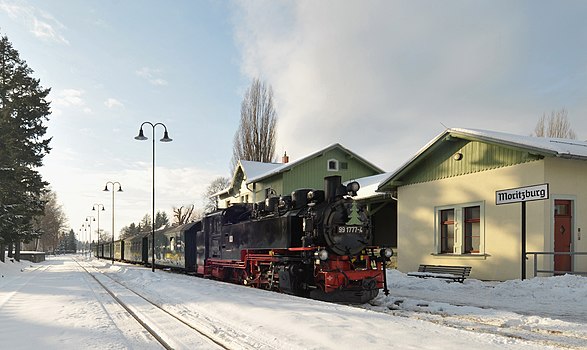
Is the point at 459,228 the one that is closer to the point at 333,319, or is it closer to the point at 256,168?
the point at 333,319

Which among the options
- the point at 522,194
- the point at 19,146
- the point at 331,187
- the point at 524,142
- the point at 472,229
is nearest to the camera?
the point at 331,187

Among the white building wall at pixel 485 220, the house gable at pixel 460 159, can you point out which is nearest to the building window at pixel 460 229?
the white building wall at pixel 485 220

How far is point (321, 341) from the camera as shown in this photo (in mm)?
6332

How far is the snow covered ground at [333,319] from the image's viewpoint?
6469 mm

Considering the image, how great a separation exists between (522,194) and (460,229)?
3.73 metres

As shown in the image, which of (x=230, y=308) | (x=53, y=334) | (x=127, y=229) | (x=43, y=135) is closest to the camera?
(x=53, y=334)

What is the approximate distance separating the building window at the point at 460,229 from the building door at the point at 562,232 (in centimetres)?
218

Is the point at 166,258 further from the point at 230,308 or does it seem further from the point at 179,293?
the point at 230,308

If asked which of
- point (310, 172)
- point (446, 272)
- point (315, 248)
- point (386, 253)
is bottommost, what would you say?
point (446, 272)

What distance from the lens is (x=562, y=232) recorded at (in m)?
13.9

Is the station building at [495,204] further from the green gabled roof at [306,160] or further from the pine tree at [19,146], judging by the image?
the pine tree at [19,146]

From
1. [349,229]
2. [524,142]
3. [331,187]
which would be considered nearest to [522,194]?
[524,142]

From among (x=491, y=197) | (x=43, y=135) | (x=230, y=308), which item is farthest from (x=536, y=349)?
(x=43, y=135)

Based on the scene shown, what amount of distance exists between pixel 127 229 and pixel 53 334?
13203 cm
